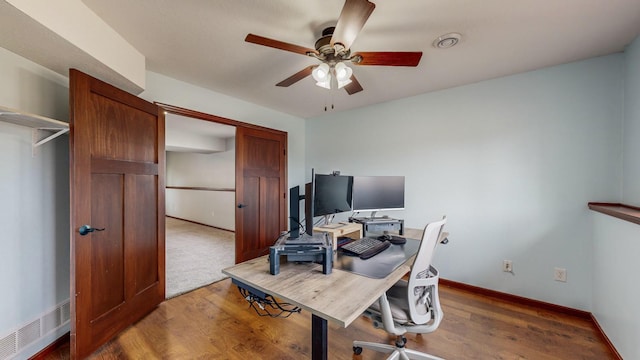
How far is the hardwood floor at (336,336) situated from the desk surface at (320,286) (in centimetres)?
85

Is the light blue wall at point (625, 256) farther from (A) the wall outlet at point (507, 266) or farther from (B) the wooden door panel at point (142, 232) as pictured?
(B) the wooden door panel at point (142, 232)

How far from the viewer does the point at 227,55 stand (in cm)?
208

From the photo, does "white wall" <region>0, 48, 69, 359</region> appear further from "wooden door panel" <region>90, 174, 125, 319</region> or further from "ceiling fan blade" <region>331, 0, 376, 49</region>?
"ceiling fan blade" <region>331, 0, 376, 49</region>

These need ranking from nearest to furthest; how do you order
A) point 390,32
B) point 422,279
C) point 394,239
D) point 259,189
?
point 422,279
point 390,32
point 394,239
point 259,189

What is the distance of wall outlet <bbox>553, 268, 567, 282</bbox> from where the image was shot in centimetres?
222

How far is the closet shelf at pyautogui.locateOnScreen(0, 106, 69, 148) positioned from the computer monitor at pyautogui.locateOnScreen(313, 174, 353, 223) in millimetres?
1658

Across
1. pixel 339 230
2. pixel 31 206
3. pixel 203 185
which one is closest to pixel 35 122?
pixel 31 206

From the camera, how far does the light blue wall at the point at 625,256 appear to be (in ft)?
4.89

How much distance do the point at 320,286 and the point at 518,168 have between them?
2485 millimetres

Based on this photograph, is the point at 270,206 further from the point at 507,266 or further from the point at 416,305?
the point at 507,266

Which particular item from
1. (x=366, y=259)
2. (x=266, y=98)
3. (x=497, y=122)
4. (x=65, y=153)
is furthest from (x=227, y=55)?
(x=497, y=122)

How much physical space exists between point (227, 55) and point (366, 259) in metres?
2.02

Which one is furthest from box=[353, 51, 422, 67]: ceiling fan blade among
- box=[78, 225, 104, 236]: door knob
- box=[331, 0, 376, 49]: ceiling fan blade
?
box=[78, 225, 104, 236]: door knob

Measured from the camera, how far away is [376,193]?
7.27 ft
